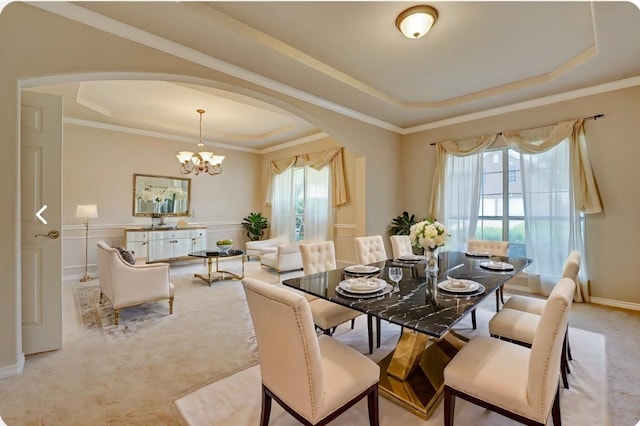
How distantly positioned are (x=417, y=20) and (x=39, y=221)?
11.7 feet

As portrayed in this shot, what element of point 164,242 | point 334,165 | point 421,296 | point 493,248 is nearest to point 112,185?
point 164,242

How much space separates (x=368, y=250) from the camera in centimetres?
331

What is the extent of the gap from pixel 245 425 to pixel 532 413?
1.49 m

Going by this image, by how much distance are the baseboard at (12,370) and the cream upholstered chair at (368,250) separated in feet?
9.70

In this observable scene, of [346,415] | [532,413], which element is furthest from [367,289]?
[532,413]

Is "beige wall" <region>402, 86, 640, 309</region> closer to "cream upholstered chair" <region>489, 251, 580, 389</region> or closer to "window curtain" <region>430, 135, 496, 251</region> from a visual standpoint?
"window curtain" <region>430, 135, 496, 251</region>

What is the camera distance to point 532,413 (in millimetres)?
1297

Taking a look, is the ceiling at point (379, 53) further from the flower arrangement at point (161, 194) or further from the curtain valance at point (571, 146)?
the flower arrangement at point (161, 194)

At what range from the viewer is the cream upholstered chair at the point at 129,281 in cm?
313

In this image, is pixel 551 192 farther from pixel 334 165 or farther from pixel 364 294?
pixel 364 294

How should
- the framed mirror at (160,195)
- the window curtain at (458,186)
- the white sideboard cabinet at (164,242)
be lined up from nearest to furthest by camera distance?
1. the window curtain at (458,186)
2. the white sideboard cabinet at (164,242)
3. the framed mirror at (160,195)

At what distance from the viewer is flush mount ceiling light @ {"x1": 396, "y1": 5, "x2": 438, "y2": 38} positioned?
2.32 m

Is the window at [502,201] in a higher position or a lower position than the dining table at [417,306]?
higher

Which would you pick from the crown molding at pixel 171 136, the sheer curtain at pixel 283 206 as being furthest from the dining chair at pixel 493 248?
the sheer curtain at pixel 283 206
